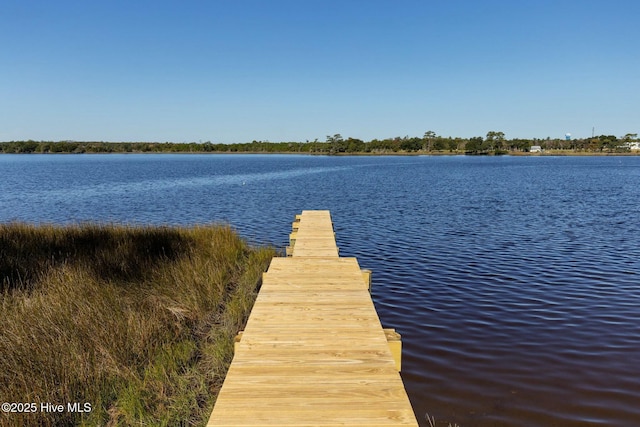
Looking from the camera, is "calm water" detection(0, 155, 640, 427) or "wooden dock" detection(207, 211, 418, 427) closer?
"wooden dock" detection(207, 211, 418, 427)

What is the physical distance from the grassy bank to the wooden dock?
1123 millimetres

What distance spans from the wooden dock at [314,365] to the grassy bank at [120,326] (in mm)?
1123

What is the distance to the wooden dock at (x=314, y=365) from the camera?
3.08 meters

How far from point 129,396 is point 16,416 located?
1039 millimetres

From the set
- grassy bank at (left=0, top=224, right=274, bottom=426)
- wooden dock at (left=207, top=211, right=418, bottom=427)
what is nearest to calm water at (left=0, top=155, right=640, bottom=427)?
wooden dock at (left=207, top=211, right=418, bottom=427)

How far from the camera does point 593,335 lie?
718 cm

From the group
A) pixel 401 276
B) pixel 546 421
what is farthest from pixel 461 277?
pixel 546 421

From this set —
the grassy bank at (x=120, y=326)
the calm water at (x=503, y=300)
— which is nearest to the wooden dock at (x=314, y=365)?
the grassy bank at (x=120, y=326)

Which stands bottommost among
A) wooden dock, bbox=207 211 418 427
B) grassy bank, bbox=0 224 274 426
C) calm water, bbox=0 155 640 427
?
calm water, bbox=0 155 640 427

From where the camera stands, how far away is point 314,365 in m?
3.89

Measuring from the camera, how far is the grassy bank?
14.9 ft

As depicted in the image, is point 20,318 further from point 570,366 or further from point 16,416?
point 570,366

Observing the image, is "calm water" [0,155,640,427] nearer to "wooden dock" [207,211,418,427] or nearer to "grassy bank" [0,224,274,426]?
"wooden dock" [207,211,418,427]

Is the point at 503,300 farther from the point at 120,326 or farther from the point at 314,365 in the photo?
the point at 120,326
